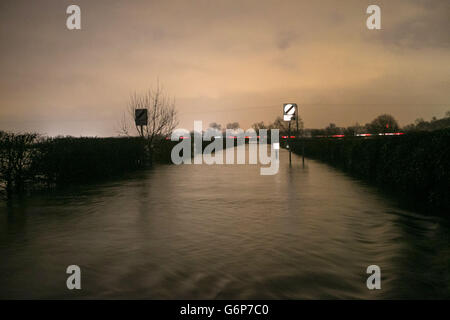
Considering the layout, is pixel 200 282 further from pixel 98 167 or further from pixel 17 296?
pixel 98 167

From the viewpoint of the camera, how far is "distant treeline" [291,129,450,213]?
9812 millimetres

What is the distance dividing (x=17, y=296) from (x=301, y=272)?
333cm

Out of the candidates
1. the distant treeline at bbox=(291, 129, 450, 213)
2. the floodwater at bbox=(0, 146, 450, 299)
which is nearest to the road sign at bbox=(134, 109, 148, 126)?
the distant treeline at bbox=(291, 129, 450, 213)

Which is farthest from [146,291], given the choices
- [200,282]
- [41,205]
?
[41,205]

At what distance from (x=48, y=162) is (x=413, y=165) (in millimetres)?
11450

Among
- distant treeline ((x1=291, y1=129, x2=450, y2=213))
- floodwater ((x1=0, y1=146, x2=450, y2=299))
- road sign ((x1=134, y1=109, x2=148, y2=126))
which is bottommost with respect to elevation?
floodwater ((x1=0, y1=146, x2=450, y2=299))

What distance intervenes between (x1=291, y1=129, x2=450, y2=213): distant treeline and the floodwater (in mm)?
939

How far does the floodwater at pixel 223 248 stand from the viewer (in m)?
4.76

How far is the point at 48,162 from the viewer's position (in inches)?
553

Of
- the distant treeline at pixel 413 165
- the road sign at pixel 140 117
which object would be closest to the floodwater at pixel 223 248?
the distant treeline at pixel 413 165

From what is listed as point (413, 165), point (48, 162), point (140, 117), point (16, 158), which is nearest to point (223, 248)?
point (413, 165)

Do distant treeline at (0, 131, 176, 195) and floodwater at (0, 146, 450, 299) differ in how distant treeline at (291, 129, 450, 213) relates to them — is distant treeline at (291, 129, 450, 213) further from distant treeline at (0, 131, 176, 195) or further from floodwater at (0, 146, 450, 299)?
distant treeline at (0, 131, 176, 195)

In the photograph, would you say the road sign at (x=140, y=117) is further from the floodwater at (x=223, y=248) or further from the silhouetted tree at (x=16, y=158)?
the floodwater at (x=223, y=248)
